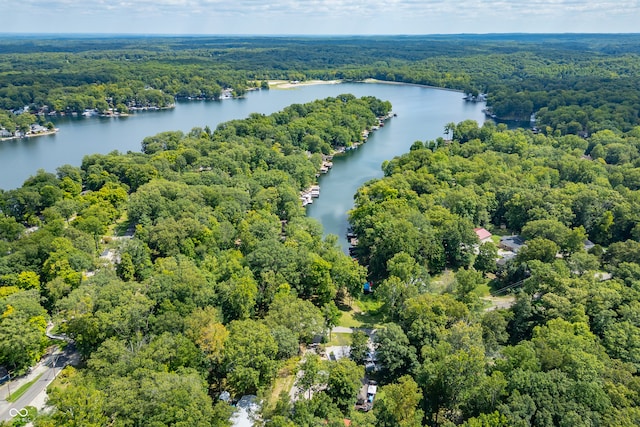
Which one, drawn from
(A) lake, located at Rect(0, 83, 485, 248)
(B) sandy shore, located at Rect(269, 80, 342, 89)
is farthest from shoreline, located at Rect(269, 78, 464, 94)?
(A) lake, located at Rect(0, 83, 485, 248)

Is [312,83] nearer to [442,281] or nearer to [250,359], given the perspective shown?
[442,281]

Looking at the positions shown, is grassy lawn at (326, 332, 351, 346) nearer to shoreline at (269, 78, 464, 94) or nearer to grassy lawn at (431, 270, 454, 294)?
grassy lawn at (431, 270, 454, 294)

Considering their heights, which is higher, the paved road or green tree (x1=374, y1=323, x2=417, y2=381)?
green tree (x1=374, y1=323, x2=417, y2=381)

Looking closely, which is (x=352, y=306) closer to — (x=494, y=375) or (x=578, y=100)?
(x=494, y=375)

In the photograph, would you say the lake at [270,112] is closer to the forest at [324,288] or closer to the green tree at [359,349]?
the forest at [324,288]

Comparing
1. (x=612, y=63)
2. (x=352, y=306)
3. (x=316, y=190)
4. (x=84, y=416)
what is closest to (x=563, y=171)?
(x=316, y=190)

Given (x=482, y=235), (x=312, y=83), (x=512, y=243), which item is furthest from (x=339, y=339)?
(x=312, y=83)
